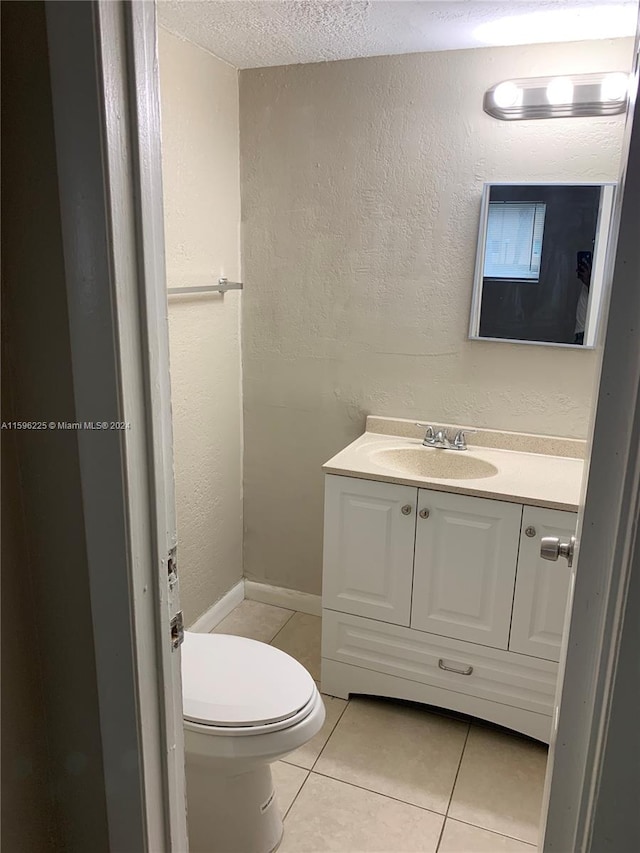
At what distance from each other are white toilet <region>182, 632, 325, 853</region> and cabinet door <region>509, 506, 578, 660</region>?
0.69m

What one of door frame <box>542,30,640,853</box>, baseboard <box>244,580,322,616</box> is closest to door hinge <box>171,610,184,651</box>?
door frame <box>542,30,640,853</box>

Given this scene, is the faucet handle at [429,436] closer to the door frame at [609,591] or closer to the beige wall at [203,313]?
the beige wall at [203,313]

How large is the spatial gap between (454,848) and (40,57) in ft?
6.16

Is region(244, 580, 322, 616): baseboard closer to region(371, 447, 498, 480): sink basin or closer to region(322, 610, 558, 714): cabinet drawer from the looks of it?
region(322, 610, 558, 714): cabinet drawer

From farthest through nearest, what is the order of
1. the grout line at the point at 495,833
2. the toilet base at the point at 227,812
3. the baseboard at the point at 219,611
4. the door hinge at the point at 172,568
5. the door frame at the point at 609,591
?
the baseboard at the point at 219,611 < the grout line at the point at 495,833 < the toilet base at the point at 227,812 < the door hinge at the point at 172,568 < the door frame at the point at 609,591

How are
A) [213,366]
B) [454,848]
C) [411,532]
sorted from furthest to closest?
[213,366], [411,532], [454,848]

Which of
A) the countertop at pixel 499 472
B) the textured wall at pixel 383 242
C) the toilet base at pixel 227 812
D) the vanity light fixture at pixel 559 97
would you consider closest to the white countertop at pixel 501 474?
the countertop at pixel 499 472

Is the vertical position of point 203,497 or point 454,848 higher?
point 203,497

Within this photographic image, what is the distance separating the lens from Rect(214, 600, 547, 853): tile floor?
172 cm

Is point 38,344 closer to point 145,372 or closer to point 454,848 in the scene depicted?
point 145,372

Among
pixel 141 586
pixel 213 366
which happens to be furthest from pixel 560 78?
pixel 141 586

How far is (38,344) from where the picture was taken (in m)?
0.83

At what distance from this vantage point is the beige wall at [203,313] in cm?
211

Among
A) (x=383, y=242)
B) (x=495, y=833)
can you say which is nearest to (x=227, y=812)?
(x=495, y=833)
